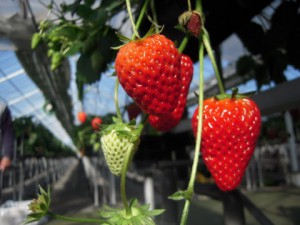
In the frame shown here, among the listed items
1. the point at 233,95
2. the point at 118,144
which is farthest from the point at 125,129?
the point at 233,95

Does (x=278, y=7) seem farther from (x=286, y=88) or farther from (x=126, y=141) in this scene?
(x=126, y=141)

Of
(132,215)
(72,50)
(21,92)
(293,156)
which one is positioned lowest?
(293,156)

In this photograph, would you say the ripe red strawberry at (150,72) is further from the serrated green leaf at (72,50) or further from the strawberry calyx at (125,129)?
the serrated green leaf at (72,50)

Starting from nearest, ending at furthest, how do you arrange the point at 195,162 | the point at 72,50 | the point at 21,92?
the point at 195,162, the point at 72,50, the point at 21,92

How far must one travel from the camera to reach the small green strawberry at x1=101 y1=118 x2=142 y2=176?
0.35 meters

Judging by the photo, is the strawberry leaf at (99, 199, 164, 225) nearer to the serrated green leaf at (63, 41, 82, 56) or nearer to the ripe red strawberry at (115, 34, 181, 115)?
the ripe red strawberry at (115, 34, 181, 115)

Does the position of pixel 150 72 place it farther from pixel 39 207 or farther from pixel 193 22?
pixel 39 207

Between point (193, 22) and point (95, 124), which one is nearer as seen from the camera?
point (193, 22)

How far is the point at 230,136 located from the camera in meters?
0.37

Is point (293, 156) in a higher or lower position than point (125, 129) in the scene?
lower

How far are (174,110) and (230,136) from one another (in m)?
0.06

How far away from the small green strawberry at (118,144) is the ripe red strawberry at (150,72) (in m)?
0.04

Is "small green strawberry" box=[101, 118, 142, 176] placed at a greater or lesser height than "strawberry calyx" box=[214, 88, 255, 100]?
lesser

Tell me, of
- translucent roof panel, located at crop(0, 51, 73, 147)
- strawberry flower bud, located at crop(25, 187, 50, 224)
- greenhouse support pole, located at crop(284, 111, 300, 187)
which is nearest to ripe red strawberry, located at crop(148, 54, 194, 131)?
strawberry flower bud, located at crop(25, 187, 50, 224)
